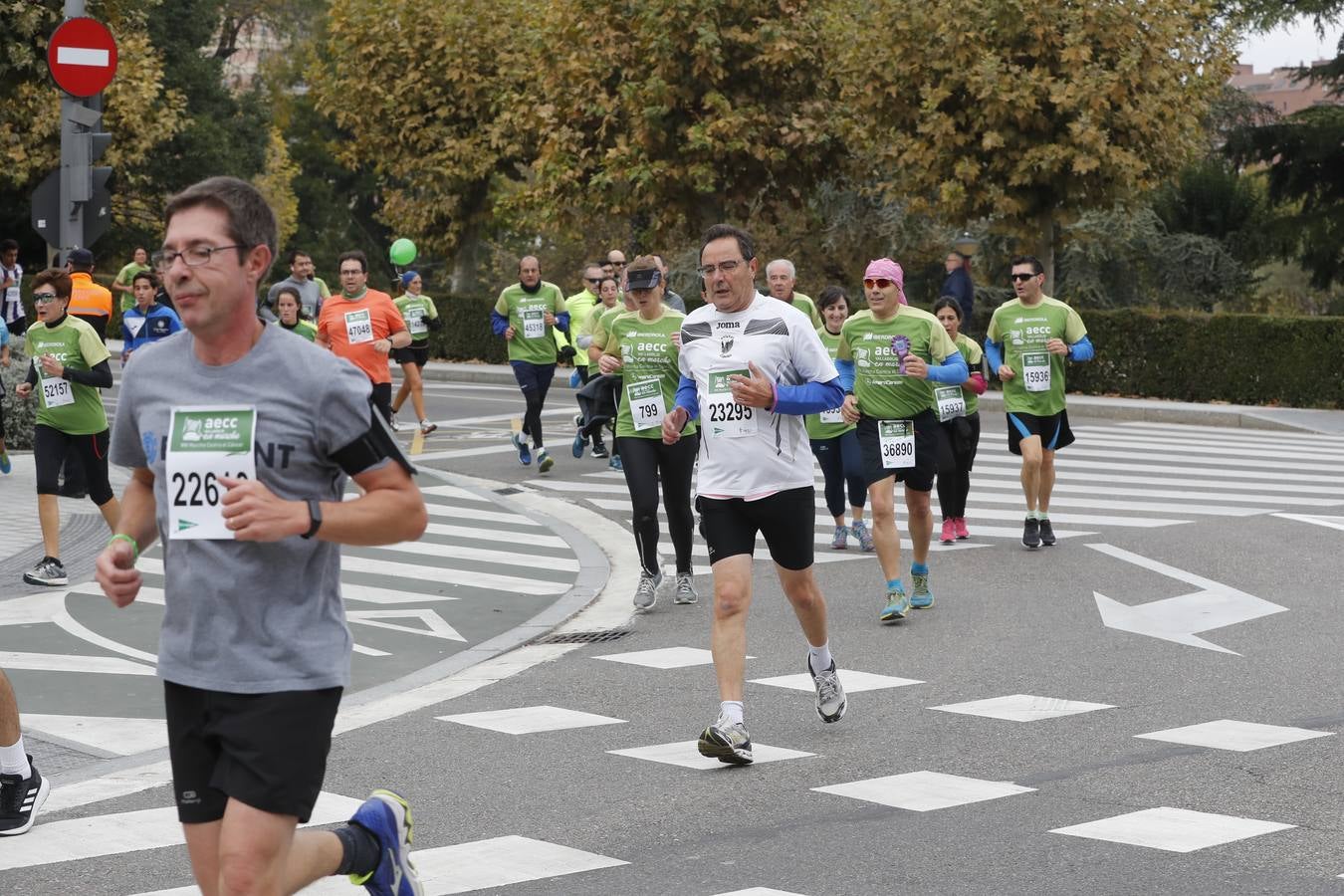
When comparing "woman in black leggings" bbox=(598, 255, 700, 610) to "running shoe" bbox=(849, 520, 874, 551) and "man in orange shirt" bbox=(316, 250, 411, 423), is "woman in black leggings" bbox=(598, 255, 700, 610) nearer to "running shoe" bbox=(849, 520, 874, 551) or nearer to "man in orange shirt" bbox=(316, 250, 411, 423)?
"running shoe" bbox=(849, 520, 874, 551)

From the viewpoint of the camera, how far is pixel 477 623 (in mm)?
10648

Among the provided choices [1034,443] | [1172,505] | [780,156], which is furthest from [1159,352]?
[1034,443]

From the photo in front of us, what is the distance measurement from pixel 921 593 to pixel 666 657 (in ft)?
6.55

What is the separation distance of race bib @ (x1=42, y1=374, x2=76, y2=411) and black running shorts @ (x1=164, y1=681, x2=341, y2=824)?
7.73 m

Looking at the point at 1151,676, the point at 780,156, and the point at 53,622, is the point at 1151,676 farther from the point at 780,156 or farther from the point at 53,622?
the point at 780,156

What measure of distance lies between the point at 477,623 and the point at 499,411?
49.9 feet

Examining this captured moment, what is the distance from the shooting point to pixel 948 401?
11578mm

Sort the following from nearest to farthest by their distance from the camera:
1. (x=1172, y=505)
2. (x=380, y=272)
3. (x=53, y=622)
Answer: (x=53, y=622)
(x=1172, y=505)
(x=380, y=272)

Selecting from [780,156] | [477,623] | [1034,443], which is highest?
[780,156]

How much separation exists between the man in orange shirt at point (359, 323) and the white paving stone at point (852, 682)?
8142 mm

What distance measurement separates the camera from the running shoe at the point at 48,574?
11344 millimetres

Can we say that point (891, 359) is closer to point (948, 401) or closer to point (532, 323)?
point (948, 401)

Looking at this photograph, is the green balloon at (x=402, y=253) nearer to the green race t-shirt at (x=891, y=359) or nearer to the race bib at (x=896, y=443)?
the green race t-shirt at (x=891, y=359)

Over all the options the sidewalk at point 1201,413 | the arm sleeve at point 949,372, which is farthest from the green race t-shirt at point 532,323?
the sidewalk at point 1201,413
